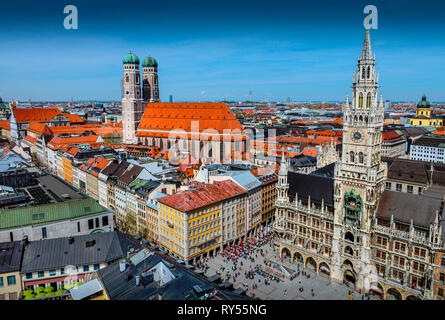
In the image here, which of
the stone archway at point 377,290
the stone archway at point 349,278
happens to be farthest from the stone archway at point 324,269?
the stone archway at point 377,290

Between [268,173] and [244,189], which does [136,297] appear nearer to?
[244,189]

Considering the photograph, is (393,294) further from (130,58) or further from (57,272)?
(130,58)

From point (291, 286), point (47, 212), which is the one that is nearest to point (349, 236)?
point (291, 286)

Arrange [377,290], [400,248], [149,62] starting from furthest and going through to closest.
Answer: [149,62] → [377,290] → [400,248]

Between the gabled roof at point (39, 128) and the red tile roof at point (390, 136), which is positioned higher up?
the gabled roof at point (39, 128)

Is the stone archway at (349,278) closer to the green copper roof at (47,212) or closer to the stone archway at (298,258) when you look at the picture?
the stone archway at (298,258)

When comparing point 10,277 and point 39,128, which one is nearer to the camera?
point 10,277

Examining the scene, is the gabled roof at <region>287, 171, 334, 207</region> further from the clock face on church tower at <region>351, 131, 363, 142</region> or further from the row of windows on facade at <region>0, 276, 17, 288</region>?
the row of windows on facade at <region>0, 276, 17, 288</region>
